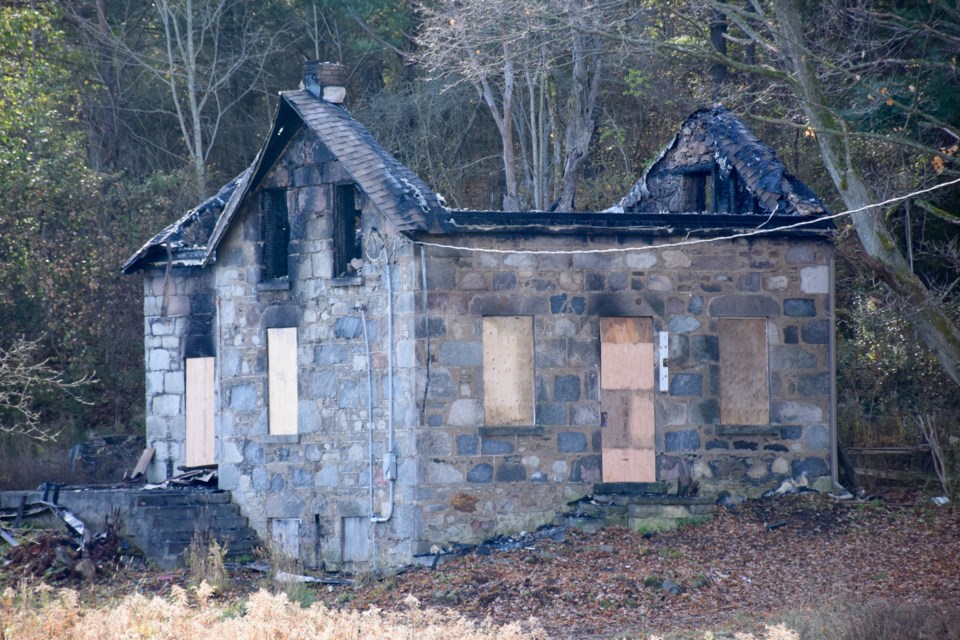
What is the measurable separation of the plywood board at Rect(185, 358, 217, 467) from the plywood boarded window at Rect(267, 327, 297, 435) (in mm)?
3195

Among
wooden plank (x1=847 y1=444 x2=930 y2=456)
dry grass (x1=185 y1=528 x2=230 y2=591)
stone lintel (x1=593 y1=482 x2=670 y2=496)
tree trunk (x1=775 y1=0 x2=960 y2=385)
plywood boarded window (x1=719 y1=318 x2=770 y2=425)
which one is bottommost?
dry grass (x1=185 y1=528 x2=230 y2=591)

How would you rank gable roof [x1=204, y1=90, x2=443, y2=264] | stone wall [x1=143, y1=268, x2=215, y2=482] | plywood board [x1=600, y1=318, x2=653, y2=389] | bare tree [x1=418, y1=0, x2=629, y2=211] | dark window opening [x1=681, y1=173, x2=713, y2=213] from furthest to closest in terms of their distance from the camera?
bare tree [x1=418, y1=0, x2=629, y2=211] < stone wall [x1=143, y1=268, x2=215, y2=482] < dark window opening [x1=681, y1=173, x2=713, y2=213] < plywood board [x1=600, y1=318, x2=653, y2=389] < gable roof [x1=204, y1=90, x2=443, y2=264]

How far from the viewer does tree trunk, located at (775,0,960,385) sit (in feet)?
47.5

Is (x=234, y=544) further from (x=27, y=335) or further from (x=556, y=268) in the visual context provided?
(x=27, y=335)

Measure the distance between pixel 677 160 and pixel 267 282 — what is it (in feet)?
22.5

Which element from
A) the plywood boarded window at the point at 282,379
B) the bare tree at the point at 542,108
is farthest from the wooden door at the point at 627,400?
the bare tree at the point at 542,108

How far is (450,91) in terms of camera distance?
30594 millimetres

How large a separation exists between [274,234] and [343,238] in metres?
1.40

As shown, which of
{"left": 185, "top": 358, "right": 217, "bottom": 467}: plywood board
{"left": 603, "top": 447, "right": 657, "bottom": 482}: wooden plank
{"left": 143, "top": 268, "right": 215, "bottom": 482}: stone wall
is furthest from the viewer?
{"left": 143, "top": 268, "right": 215, "bottom": 482}: stone wall

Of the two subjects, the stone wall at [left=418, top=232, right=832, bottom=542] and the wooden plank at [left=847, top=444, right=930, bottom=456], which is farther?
the wooden plank at [left=847, top=444, right=930, bottom=456]

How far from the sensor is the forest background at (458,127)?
15.9 m

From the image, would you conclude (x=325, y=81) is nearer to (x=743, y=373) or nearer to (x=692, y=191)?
(x=692, y=191)

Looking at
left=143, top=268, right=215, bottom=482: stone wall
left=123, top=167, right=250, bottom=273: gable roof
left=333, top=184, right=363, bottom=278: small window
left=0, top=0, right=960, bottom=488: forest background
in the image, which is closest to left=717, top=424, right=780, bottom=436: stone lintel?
left=0, top=0, right=960, bottom=488: forest background

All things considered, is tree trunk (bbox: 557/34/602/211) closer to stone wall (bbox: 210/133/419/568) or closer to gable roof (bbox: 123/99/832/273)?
gable roof (bbox: 123/99/832/273)
